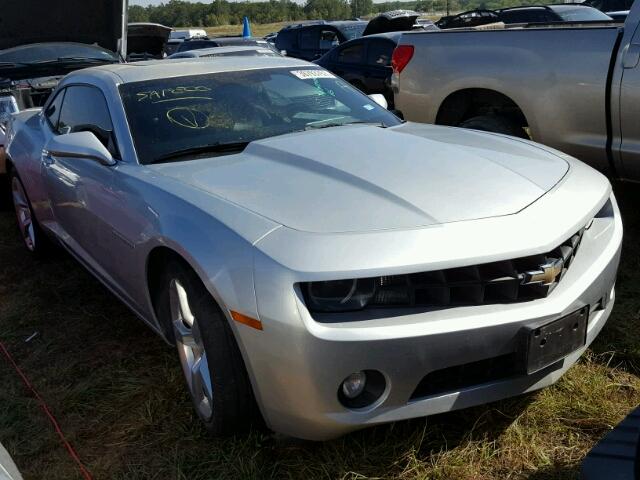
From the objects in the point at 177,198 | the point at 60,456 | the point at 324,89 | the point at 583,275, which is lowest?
the point at 60,456

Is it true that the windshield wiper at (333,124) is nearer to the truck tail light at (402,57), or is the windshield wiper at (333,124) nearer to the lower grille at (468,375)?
the lower grille at (468,375)

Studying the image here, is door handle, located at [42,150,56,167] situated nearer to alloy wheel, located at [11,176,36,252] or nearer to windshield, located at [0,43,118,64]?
alloy wheel, located at [11,176,36,252]

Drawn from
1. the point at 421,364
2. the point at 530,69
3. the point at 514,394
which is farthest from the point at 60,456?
the point at 530,69

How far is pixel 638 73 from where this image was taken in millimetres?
3947

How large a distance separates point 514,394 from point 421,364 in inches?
16.4

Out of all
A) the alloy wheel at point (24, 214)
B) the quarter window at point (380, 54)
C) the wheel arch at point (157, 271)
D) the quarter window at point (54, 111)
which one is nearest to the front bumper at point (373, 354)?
the wheel arch at point (157, 271)

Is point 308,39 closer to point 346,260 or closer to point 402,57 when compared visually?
point 402,57

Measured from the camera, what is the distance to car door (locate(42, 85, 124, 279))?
128 inches

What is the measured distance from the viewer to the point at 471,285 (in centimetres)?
217

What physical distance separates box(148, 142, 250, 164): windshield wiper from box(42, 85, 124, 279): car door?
27cm

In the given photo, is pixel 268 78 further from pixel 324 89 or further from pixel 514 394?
pixel 514 394

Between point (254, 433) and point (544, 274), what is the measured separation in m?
1.21

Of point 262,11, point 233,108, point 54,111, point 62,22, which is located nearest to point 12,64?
point 62,22

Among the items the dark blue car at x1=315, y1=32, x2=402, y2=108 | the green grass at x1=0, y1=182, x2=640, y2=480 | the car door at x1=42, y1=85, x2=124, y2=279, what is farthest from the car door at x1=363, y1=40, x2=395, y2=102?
the green grass at x1=0, y1=182, x2=640, y2=480
